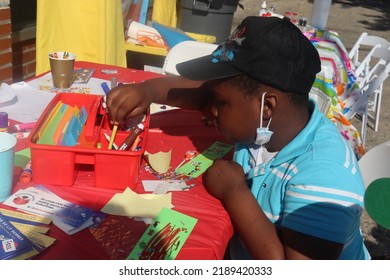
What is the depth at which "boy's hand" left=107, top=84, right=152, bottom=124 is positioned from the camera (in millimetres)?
1473

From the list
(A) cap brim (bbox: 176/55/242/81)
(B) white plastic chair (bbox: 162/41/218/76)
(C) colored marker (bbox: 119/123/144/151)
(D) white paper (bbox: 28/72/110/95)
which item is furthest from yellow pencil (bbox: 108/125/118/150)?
(B) white plastic chair (bbox: 162/41/218/76)

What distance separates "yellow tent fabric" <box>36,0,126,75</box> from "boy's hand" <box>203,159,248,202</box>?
1670 millimetres

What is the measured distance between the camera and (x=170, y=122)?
1857 millimetres

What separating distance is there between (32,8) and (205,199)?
12.6 feet

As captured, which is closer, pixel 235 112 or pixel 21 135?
pixel 235 112

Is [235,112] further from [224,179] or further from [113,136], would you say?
[113,136]

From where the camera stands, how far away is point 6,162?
113 centimetres

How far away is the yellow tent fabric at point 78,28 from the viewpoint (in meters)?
2.74

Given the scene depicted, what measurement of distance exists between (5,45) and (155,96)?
192 centimetres

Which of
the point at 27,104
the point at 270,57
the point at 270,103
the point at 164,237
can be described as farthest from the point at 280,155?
the point at 27,104

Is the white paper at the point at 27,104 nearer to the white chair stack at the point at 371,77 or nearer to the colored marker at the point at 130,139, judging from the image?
the colored marker at the point at 130,139

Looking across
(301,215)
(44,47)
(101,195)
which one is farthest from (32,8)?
(301,215)

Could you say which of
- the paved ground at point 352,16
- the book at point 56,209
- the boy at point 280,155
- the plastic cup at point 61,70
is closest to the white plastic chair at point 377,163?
the boy at point 280,155

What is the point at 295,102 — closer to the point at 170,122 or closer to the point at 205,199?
the point at 205,199
